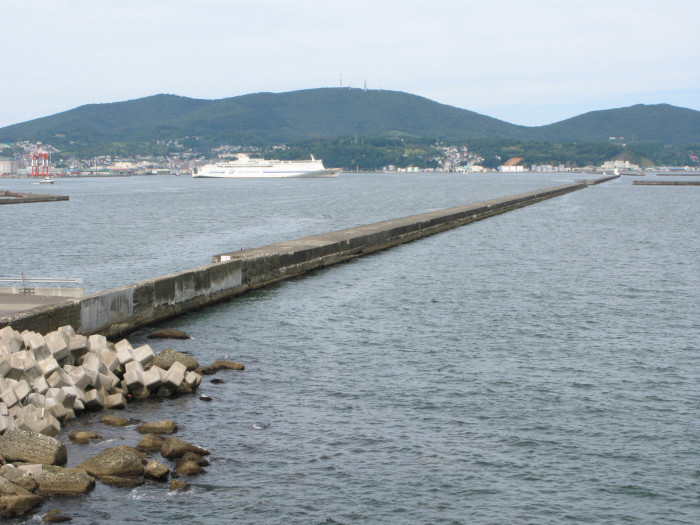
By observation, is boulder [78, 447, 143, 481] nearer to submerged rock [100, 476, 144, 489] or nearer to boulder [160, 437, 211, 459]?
submerged rock [100, 476, 144, 489]

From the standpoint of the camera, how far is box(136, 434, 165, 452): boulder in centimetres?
1213

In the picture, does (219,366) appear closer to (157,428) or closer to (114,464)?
(157,428)

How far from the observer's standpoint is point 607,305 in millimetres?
Result: 25094

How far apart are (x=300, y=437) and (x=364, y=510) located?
272cm

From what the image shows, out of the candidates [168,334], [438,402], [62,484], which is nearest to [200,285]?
[168,334]

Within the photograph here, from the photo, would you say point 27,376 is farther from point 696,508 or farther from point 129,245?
point 129,245

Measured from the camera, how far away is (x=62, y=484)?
10.7 metres

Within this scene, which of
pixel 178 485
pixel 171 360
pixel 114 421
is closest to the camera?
pixel 178 485

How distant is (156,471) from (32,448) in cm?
175

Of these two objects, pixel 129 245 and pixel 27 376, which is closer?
pixel 27 376

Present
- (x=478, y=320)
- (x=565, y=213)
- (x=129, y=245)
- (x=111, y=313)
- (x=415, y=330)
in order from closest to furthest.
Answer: (x=111, y=313) → (x=415, y=330) → (x=478, y=320) → (x=129, y=245) → (x=565, y=213)

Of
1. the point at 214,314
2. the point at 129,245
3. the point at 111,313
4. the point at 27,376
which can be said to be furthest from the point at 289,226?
the point at 27,376

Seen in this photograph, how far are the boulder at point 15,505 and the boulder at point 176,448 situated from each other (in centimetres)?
215

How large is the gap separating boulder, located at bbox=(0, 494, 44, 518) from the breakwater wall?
22.6ft
